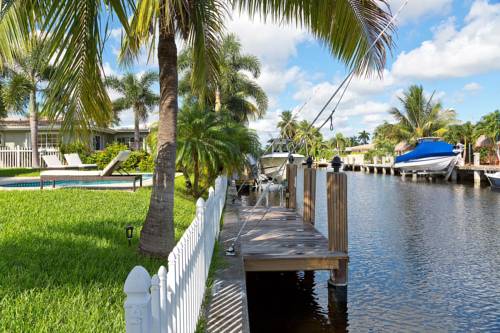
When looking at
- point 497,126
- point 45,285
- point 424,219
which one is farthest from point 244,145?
point 497,126

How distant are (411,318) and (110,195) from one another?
852cm

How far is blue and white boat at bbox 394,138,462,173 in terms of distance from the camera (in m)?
39.7

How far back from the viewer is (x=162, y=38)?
6094 mm

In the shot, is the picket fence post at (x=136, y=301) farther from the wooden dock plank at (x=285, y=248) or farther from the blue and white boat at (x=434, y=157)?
the blue and white boat at (x=434, y=157)

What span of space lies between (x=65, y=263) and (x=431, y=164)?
131 ft

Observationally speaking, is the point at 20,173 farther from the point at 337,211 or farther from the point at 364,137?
the point at 364,137

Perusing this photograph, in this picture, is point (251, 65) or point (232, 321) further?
point (251, 65)

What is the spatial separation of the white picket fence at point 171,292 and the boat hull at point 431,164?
39.5m

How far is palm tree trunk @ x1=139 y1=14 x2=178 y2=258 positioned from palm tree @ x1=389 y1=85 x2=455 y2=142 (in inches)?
1924

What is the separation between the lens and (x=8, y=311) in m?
3.77

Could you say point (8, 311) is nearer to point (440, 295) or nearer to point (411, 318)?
point (411, 318)

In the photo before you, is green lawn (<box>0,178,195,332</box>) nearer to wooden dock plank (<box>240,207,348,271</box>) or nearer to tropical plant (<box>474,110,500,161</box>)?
wooden dock plank (<box>240,207,348,271</box>)

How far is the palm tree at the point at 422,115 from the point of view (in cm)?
5062

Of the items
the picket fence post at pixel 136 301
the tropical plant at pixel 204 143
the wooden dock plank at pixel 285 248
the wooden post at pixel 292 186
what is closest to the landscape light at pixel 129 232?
the wooden dock plank at pixel 285 248
